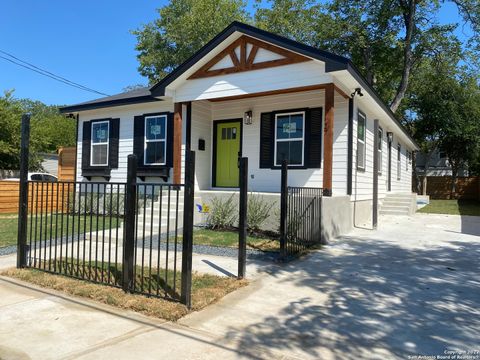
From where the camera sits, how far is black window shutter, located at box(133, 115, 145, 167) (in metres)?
12.5

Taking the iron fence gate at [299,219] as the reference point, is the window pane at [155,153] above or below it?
above

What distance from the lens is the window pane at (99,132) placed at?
44.3 ft

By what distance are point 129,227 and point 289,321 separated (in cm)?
207

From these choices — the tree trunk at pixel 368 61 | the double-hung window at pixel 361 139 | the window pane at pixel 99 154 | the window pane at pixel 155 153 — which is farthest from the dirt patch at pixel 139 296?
the tree trunk at pixel 368 61

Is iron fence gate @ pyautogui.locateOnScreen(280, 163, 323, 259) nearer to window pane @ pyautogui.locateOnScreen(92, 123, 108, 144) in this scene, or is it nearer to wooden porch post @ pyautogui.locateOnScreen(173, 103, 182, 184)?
wooden porch post @ pyautogui.locateOnScreen(173, 103, 182, 184)

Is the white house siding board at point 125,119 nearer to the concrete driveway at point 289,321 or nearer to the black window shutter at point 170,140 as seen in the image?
the black window shutter at point 170,140

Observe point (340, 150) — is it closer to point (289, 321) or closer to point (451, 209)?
point (289, 321)

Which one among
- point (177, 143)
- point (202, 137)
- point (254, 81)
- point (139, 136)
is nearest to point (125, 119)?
point (139, 136)

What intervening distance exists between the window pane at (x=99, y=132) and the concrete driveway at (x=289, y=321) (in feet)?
30.0

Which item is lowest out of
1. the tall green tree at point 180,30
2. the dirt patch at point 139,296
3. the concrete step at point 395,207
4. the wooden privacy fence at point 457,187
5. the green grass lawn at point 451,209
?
the dirt patch at point 139,296

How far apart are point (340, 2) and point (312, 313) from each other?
22474 mm

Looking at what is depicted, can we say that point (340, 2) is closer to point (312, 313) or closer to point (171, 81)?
point (171, 81)

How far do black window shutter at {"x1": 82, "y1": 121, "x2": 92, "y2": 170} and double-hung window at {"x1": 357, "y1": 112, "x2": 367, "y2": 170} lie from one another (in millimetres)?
9077

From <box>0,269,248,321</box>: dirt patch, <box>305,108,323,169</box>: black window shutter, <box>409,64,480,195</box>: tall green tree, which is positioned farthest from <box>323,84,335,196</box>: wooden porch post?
<box>409,64,480,195</box>: tall green tree
